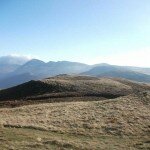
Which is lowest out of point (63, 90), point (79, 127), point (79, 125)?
point (79, 127)

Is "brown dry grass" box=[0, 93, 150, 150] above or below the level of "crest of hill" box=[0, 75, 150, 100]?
below

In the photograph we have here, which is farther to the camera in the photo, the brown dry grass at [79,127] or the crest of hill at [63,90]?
the crest of hill at [63,90]

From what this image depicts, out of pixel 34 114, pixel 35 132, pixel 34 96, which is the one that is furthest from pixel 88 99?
pixel 35 132

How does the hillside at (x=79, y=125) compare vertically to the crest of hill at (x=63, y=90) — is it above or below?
below

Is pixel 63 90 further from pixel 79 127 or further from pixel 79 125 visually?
pixel 79 127

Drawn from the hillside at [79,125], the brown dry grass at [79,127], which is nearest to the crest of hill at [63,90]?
the hillside at [79,125]

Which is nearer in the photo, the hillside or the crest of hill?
the hillside

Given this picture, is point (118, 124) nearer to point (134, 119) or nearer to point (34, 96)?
point (134, 119)

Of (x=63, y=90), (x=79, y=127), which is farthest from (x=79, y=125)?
(x=63, y=90)

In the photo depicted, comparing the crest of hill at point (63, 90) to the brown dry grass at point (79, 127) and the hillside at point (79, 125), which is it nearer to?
the hillside at point (79, 125)

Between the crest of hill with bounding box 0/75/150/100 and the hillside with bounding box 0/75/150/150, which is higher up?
the crest of hill with bounding box 0/75/150/100

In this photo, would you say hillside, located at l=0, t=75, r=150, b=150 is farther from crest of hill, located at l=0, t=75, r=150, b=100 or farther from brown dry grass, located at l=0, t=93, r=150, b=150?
crest of hill, located at l=0, t=75, r=150, b=100

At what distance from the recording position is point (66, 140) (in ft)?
96.5

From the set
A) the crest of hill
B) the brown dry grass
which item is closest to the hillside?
the brown dry grass
